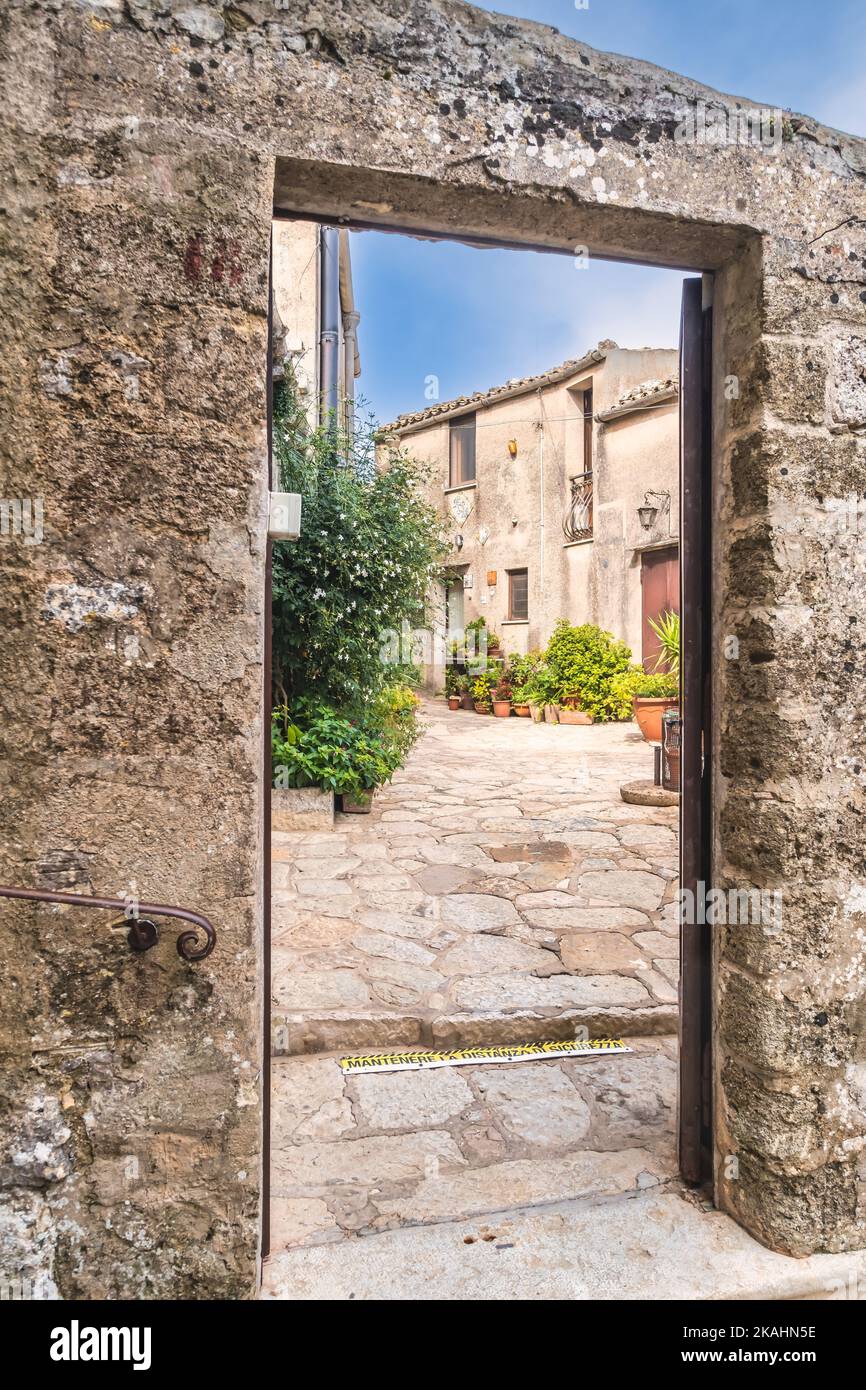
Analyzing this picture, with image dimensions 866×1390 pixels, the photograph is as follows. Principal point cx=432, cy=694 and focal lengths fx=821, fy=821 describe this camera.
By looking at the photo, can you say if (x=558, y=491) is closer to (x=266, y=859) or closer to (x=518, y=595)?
A: (x=518, y=595)

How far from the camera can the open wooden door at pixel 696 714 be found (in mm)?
2053

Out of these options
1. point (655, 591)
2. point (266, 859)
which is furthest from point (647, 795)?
point (655, 591)

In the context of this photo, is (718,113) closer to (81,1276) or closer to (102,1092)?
(102,1092)

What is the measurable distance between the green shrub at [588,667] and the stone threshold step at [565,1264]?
1087cm

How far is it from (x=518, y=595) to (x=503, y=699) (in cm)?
266

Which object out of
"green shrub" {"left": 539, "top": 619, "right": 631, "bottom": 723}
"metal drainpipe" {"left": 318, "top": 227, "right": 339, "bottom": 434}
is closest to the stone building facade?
"green shrub" {"left": 539, "top": 619, "right": 631, "bottom": 723}

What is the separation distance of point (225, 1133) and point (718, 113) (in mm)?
2366

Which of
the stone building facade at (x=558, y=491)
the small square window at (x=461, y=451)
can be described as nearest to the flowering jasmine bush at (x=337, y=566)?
the stone building facade at (x=558, y=491)

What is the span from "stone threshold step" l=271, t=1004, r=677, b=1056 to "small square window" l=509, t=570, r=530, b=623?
42.0 feet

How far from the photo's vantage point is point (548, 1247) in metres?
1.87

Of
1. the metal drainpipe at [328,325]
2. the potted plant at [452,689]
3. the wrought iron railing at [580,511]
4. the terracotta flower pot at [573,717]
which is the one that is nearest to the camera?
the metal drainpipe at [328,325]

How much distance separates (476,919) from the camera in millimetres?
4055

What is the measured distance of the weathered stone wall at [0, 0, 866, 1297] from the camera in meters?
1.48

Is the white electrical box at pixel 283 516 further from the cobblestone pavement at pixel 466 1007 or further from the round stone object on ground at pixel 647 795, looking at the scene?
the round stone object on ground at pixel 647 795
